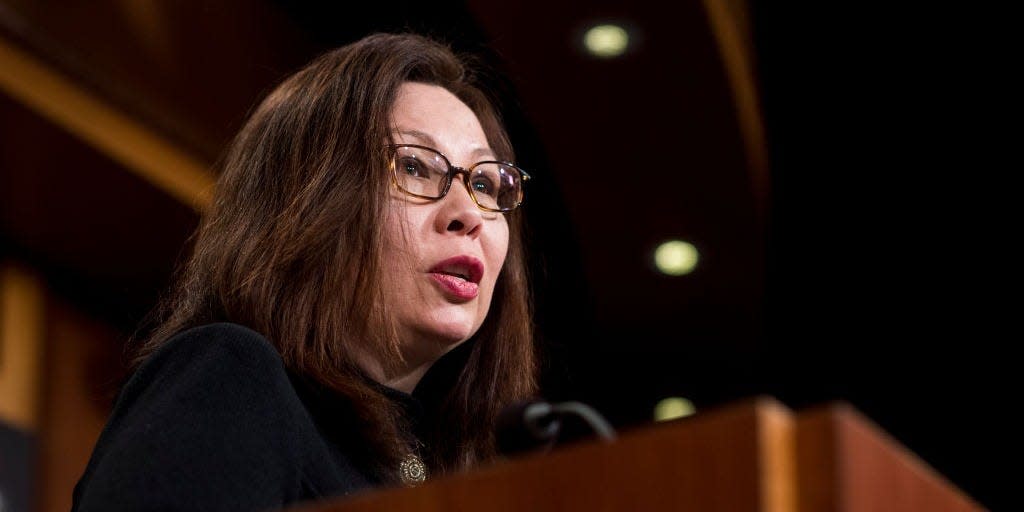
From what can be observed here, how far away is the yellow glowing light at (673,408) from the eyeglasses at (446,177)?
2437mm

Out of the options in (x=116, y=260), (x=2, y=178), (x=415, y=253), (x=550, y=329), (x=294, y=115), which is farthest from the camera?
(x=550, y=329)

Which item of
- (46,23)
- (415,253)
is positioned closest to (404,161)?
(415,253)

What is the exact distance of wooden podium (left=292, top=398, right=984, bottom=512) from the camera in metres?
0.66

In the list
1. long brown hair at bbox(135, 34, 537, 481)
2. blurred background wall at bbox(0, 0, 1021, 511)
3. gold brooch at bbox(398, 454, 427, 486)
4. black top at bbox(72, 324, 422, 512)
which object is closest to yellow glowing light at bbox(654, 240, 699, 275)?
blurred background wall at bbox(0, 0, 1021, 511)

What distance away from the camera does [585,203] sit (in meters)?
3.41

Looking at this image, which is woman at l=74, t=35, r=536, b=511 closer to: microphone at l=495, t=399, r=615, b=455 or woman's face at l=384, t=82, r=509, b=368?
woman's face at l=384, t=82, r=509, b=368

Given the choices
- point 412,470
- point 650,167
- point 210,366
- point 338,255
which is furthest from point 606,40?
point 210,366

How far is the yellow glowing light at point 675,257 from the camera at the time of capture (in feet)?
11.7

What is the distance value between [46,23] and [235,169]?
137 cm

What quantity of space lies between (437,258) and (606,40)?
5.24 ft

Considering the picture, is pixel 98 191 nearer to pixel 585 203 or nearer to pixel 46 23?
pixel 46 23

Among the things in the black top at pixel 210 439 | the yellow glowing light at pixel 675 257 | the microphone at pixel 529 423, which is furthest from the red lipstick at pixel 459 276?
the yellow glowing light at pixel 675 257

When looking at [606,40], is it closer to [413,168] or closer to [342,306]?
[413,168]

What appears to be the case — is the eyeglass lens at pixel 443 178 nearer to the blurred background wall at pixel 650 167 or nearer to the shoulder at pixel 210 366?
the shoulder at pixel 210 366
